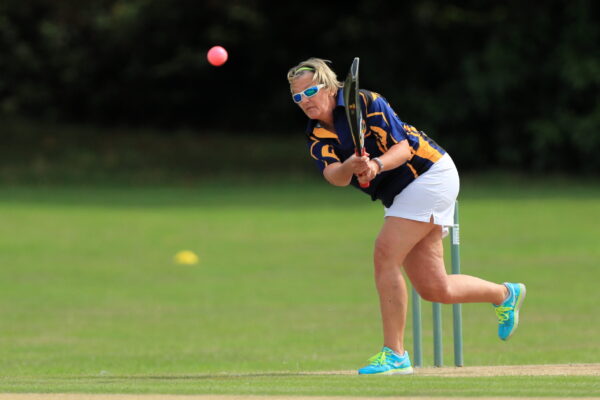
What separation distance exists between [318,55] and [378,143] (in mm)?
37731

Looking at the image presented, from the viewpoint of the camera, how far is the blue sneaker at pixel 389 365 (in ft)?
24.5

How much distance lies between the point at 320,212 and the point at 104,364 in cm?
1652

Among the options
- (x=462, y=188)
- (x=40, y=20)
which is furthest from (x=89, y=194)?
(x=40, y=20)

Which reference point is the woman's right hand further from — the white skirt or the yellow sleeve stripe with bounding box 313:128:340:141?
the white skirt

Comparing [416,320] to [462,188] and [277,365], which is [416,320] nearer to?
[277,365]

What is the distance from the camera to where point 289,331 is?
13.0 m

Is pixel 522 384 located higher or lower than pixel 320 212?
lower

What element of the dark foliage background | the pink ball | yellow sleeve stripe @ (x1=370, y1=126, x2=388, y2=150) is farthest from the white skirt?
the dark foliage background

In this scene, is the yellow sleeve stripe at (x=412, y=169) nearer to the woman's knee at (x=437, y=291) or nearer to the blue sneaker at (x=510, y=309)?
the woman's knee at (x=437, y=291)

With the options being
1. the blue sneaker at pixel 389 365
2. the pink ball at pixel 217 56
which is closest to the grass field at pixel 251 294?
the blue sneaker at pixel 389 365

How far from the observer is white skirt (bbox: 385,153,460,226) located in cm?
754

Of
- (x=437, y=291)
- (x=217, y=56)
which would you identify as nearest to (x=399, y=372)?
(x=437, y=291)

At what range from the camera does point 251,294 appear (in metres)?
15.9

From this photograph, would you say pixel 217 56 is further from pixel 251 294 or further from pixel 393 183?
pixel 251 294
